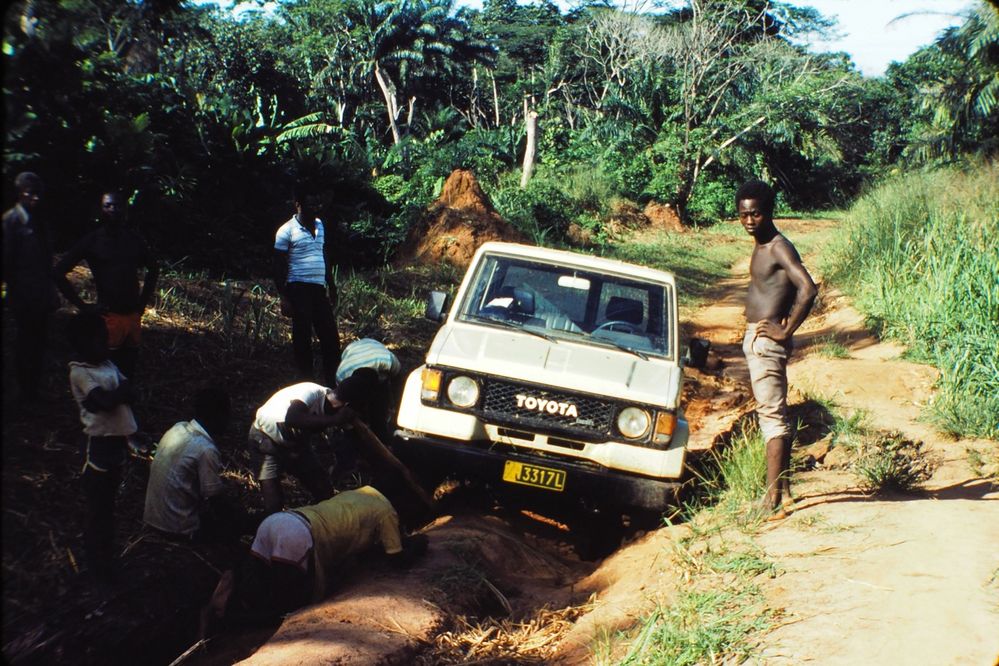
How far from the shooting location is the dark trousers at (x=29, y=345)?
1.39m

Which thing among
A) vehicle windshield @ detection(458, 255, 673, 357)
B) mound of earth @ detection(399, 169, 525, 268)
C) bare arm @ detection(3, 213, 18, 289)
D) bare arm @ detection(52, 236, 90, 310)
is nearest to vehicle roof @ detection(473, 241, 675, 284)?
Result: vehicle windshield @ detection(458, 255, 673, 357)

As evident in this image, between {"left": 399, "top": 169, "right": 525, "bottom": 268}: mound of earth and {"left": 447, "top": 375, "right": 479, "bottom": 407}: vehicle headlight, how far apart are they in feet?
27.3

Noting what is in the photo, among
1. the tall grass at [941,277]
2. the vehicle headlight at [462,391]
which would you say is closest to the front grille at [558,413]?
the vehicle headlight at [462,391]

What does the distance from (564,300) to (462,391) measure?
1.26 metres

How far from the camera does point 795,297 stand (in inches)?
197

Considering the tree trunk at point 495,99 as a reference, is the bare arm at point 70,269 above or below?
below

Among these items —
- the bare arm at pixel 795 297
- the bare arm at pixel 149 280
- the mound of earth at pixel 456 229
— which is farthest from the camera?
the mound of earth at pixel 456 229

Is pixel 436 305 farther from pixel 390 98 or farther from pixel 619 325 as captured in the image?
pixel 390 98

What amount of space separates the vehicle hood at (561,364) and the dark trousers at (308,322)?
1610 mm

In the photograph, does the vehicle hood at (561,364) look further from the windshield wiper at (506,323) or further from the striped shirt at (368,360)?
the striped shirt at (368,360)

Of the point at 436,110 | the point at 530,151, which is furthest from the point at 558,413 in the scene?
the point at 436,110

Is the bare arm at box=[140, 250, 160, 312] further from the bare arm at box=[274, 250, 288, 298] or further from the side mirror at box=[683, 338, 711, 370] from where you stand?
the side mirror at box=[683, 338, 711, 370]

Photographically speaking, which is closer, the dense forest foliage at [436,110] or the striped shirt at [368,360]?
the dense forest foliage at [436,110]

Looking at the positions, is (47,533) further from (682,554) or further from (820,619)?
(820,619)
